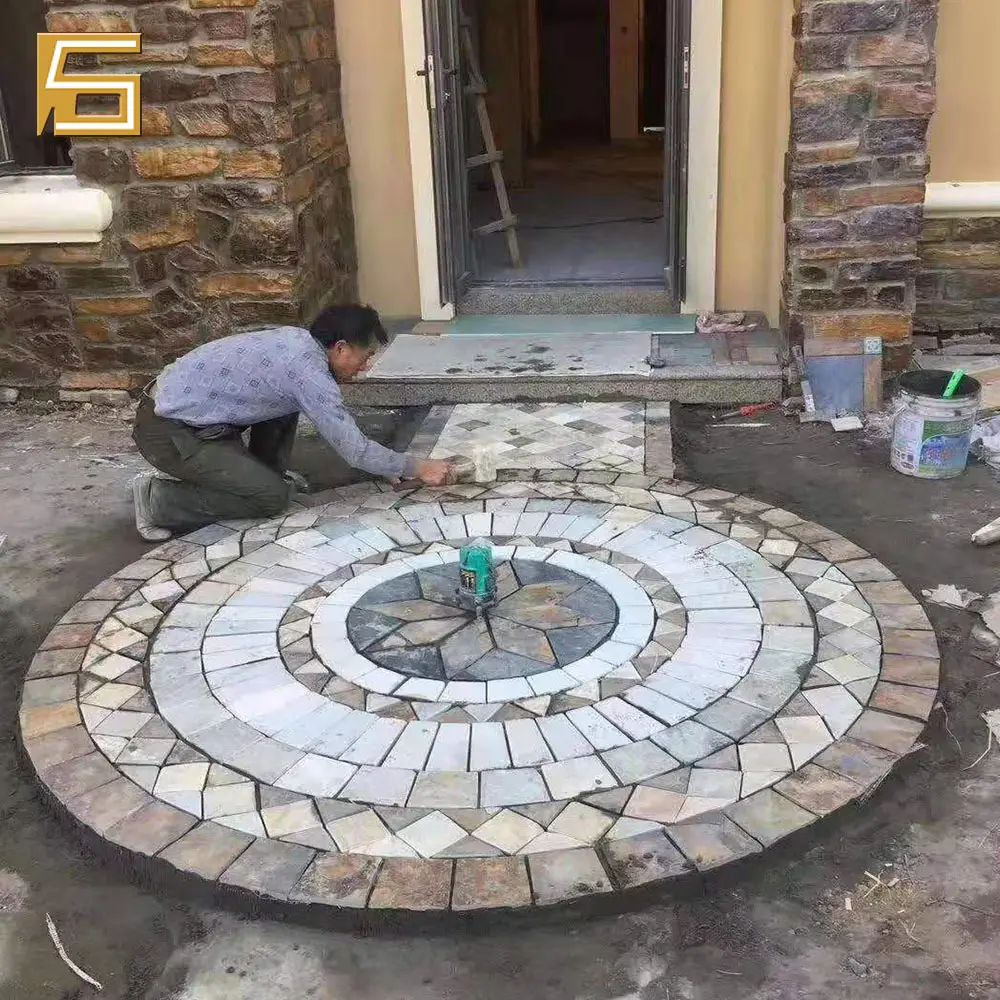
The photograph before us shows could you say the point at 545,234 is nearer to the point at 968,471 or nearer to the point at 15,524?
the point at 968,471

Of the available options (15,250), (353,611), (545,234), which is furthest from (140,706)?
(545,234)

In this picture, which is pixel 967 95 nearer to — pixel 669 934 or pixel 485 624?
pixel 485 624

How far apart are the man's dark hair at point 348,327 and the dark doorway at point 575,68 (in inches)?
351

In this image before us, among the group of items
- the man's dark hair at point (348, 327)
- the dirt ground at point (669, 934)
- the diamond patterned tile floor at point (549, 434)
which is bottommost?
the dirt ground at point (669, 934)

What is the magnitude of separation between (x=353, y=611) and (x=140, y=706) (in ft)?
2.08

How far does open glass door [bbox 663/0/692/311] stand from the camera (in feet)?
16.2

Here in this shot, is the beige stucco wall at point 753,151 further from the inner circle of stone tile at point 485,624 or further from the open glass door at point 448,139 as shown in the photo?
the inner circle of stone tile at point 485,624

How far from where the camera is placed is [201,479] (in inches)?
142

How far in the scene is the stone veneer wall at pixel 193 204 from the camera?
4.38 m

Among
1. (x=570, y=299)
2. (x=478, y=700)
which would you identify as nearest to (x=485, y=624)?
(x=478, y=700)

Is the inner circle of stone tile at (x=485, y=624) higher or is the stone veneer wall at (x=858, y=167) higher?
the stone veneer wall at (x=858, y=167)

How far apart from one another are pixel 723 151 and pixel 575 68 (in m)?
7.80

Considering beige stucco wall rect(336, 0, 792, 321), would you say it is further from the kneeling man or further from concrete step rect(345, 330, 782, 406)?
the kneeling man
